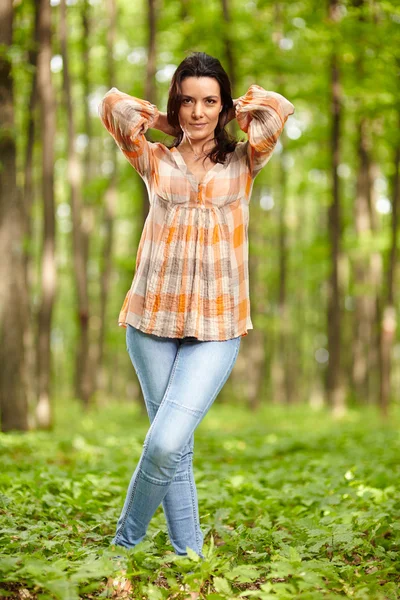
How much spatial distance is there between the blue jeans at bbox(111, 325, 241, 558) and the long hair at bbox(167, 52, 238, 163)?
3.20 ft

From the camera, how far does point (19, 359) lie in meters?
9.84

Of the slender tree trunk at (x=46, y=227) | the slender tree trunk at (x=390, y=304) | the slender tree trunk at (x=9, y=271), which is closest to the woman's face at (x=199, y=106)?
the slender tree trunk at (x=9, y=271)

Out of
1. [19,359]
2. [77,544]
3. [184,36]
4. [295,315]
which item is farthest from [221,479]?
[295,315]

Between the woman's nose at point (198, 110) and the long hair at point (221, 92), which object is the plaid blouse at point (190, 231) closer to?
the long hair at point (221, 92)

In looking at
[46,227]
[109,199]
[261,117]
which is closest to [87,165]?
[109,199]

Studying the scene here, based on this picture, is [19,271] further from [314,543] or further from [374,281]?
[374,281]

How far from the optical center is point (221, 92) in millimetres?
3607

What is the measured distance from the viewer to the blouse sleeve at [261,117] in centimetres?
354

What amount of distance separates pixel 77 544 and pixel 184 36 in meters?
11.4

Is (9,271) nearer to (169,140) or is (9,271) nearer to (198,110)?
(169,140)

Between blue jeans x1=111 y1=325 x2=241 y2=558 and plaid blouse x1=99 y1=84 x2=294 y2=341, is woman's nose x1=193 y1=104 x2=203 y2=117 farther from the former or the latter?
blue jeans x1=111 y1=325 x2=241 y2=558

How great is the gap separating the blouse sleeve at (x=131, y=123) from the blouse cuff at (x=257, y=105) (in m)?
0.44

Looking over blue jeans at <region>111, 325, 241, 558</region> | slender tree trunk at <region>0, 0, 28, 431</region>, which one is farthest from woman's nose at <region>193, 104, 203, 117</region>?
slender tree trunk at <region>0, 0, 28, 431</region>

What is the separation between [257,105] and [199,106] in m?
0.29
